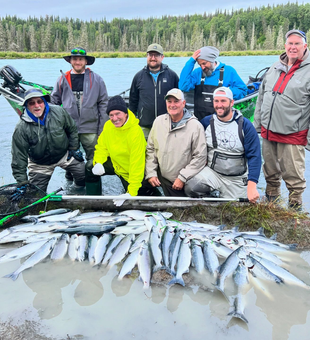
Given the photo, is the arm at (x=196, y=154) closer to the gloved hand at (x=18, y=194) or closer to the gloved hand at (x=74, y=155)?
the gloved hand at (x=74, y=155)

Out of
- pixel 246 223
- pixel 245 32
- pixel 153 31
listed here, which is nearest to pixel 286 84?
pixel 246 223

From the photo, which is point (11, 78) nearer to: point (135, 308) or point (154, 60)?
point (154, 60)

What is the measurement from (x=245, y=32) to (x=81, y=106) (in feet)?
339

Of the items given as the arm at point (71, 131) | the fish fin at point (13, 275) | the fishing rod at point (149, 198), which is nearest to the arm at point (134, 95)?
the arm at point (71, 131)

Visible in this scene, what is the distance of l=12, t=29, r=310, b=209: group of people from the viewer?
12.3ft

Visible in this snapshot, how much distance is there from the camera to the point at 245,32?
95.5 metres

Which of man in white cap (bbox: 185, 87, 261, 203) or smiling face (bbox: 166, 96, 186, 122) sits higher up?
smiling face (bbox: 166, 96, 186, 122)

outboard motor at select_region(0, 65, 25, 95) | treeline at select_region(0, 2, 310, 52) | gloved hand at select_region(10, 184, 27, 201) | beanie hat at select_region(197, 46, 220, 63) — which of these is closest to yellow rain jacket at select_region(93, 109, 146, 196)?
gloved hand at select_region(10, 184, 27, 201)

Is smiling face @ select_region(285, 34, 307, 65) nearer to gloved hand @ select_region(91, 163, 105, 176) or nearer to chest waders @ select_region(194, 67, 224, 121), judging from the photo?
chest waders @ select_region(194, 67, 224, 121)

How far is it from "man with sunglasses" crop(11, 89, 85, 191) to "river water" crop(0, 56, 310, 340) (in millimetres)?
1616

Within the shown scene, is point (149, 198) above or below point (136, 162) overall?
below

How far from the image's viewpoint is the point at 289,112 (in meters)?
3.86

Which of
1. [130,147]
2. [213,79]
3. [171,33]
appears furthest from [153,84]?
[171,33]

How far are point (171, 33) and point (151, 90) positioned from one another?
362ft
